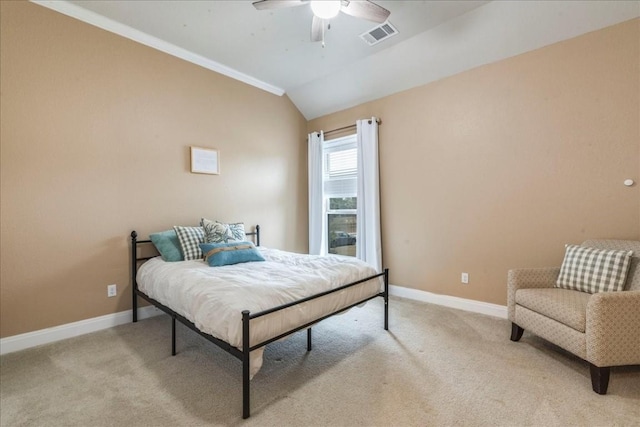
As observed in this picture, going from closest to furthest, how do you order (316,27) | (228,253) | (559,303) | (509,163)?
1. (559,303)
2. (316,27)
3. (228,253)
4. (509,163)

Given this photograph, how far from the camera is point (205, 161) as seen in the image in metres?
3.83

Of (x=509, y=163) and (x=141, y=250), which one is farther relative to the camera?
(x=141, y=250)

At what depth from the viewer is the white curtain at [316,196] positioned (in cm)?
489

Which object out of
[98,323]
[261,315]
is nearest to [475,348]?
[261,315]

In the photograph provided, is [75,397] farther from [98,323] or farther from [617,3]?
[617,3]

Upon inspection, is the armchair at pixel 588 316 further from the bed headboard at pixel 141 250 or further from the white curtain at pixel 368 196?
the bed headboard at pixel 141 250

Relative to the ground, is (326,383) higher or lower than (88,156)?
lower

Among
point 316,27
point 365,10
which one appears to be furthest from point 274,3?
point 365,10

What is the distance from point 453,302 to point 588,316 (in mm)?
1677

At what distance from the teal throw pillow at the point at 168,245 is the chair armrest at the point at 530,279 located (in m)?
3.23

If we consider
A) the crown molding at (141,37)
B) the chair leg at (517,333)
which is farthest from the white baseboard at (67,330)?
the chair leg at (517,333)

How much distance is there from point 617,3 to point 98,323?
5576 mm

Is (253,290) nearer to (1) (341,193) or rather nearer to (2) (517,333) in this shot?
(2) (517,333)

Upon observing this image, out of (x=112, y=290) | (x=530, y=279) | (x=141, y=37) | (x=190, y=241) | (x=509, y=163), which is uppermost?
(x=141, y=37)
